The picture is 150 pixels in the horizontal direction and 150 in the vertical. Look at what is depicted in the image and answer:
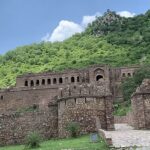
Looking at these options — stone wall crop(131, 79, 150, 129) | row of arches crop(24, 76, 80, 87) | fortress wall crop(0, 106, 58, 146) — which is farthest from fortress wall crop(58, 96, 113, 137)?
row of arches crop(24, 76, 80, 87)

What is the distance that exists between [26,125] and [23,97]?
1282 inches

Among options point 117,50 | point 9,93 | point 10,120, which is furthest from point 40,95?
point 117,50

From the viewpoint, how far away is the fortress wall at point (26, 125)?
23.0 m

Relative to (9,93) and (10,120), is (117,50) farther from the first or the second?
(10,120)

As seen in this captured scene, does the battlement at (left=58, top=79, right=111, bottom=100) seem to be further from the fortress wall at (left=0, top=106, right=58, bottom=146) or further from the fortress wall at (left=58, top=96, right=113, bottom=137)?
the fortress wall at (left=0, top=106, right=58, bottom=146)

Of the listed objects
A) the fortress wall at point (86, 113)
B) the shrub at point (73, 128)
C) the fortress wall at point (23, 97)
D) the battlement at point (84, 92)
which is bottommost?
the shrub at point (73, 128)

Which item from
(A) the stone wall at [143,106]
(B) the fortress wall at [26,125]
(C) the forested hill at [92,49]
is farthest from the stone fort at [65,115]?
(C) the forested hill at [92,49]

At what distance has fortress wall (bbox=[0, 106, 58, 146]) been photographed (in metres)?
23.0

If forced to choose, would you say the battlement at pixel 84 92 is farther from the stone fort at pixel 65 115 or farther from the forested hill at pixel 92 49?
the forested hill at pixel 92 49

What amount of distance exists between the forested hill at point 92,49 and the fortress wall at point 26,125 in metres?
58.0

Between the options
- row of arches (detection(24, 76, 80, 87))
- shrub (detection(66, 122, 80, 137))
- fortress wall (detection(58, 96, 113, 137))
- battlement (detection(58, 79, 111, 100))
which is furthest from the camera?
row of arches (detection(24, 76, 80, 87))

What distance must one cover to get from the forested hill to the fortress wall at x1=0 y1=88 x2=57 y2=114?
27.4 metres

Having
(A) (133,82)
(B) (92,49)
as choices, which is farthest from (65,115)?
(B) (92,49)

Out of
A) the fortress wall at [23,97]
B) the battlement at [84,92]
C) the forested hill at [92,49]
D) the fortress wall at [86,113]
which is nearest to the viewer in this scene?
the fortress wall at [86,113]
